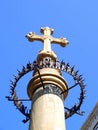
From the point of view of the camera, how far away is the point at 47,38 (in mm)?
14859

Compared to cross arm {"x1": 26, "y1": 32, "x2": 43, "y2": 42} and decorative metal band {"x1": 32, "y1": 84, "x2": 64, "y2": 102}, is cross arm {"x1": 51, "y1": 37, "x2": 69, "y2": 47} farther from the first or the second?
decorative metal band {"x1": 32, "y1": 84, "x2": 64, "y2": 102}

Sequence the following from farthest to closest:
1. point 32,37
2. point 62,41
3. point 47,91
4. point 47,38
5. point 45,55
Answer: point 62,41, point 32,37, point 47,38, point 45,55, point 47,91

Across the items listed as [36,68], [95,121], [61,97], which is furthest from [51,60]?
[95,121]

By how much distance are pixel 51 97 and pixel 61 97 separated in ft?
1.19

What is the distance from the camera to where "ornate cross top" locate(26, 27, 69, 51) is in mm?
14568

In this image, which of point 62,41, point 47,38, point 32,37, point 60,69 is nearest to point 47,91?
point 60,69

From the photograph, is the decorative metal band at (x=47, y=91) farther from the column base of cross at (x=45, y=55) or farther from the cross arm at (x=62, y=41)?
the cross arm at (x=62, y=41)

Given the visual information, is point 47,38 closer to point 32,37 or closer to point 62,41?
point 32,37

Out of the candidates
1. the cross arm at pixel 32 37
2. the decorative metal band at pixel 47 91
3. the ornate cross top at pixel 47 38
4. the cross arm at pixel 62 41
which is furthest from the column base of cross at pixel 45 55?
the decorative metal band at pixel 47 91

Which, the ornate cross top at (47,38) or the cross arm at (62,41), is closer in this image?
the ornate cross top at (47,38)

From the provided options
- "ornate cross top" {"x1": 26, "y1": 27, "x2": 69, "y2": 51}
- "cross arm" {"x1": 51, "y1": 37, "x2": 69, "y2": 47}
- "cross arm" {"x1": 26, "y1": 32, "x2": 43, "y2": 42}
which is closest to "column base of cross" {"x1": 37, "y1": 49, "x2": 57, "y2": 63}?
"ornate cross top" {"x1": 26, "y1": 27, "x2": 69, "y2": 51}

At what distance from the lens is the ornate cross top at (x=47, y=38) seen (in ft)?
47.8

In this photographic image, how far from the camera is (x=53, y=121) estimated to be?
11211 millimetres

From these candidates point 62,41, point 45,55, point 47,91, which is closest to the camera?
point 47,91
